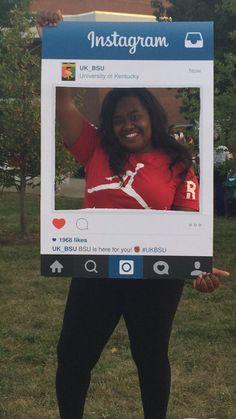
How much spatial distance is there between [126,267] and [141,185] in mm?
330

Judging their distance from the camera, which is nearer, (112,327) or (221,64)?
(112,327)

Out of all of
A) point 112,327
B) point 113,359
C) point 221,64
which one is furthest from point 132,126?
point 221,64

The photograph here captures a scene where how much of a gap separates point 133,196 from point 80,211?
0.22 m

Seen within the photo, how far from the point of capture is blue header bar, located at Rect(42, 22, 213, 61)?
261 cm

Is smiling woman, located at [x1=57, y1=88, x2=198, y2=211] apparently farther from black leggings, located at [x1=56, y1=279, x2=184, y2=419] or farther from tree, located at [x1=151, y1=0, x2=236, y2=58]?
tree, located at [x1=151, y1=0, x2=236, y2=58]

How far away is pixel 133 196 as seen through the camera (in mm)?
2654

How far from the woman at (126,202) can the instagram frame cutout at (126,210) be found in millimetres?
52

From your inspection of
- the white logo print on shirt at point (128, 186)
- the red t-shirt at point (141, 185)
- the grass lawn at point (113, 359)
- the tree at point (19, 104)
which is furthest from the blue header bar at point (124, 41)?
the tree at point (19, 104)

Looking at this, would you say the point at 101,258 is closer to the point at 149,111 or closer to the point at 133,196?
the point at 133,196

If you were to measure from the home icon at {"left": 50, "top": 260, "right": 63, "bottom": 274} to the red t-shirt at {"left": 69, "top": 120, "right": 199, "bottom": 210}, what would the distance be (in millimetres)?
Result: 263

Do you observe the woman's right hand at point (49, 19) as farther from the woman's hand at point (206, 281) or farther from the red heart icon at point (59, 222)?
the woman's hand at point (206, 281)

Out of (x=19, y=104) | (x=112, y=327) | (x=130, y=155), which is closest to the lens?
(x=130, y=155)

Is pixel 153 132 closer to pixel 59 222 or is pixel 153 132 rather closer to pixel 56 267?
pixel 59 222

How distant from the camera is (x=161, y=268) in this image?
2.66 meters
